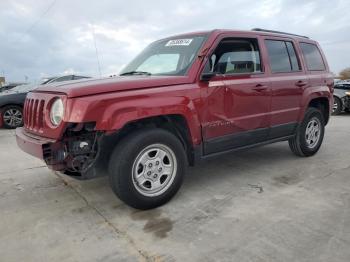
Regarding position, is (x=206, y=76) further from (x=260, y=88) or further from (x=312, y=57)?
(x=312, y=57)

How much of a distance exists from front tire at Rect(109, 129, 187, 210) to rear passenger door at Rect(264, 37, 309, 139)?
5.81ft

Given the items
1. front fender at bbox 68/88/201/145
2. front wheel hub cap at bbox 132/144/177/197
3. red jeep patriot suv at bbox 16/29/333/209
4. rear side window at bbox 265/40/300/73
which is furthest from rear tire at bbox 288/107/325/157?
front wheel hub cap at bbox 132/144/177/197

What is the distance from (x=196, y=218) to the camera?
337cm

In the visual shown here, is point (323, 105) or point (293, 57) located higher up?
point (293, 57)

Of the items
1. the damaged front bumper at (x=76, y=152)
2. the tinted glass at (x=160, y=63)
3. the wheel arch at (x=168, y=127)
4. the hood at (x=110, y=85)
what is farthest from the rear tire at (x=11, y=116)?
the wheel arch at (x=168, y=127)

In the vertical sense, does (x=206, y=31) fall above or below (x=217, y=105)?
above

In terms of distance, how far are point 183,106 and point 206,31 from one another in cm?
114

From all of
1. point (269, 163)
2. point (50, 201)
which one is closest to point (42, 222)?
point (50, 201)

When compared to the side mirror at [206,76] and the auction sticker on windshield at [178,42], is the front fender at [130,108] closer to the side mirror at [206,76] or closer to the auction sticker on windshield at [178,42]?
the side mirror at [206,76]

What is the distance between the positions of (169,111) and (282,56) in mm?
2306

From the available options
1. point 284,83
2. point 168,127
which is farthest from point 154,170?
point 284,83

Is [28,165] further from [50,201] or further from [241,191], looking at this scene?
[241,191]

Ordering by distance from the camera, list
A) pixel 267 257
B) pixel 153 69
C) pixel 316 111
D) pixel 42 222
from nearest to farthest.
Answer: pixel 267 257 → pixel 42 222 → pixel 153 69 → pixel 316 111

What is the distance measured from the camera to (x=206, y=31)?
4.25 metres
